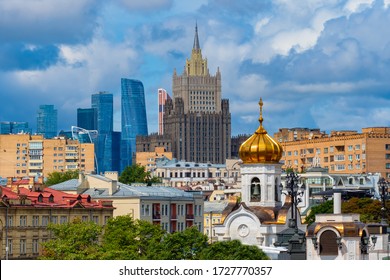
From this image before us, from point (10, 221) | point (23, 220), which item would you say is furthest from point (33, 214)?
point (10, 221)

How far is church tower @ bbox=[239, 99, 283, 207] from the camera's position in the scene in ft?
327

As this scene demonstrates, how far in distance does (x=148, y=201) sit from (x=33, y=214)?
2493cm

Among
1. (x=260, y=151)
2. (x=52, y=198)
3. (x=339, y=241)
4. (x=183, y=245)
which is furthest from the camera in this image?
(x=52, y=198)

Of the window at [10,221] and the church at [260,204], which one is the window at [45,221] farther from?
the church at [260,204]

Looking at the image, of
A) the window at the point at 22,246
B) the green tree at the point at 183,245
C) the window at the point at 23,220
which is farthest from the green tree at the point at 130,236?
the window at the point at 23,220

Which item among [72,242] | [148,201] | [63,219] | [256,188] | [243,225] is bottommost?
[72,242]

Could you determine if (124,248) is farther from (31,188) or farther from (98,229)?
(31,188)

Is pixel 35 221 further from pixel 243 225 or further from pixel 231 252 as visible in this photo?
pixel 231 252

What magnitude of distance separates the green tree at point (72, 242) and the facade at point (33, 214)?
5540 mm

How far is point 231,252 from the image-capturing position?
7906 centimetres

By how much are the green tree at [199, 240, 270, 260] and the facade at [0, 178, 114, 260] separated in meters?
27.8

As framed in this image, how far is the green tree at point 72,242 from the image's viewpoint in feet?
304

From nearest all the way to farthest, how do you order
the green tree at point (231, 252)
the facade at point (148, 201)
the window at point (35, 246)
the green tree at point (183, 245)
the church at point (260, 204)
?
the green tree at point (231, 252)
the green tree at point (183, 245)
the church at point (260, 204)
the window at point (35, 246)
the facade at point (148, 201)

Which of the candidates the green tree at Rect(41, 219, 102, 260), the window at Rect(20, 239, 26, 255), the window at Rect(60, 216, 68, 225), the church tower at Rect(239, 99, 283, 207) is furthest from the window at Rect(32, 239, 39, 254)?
the church tower at Rect(239, 99, 283, 207)
